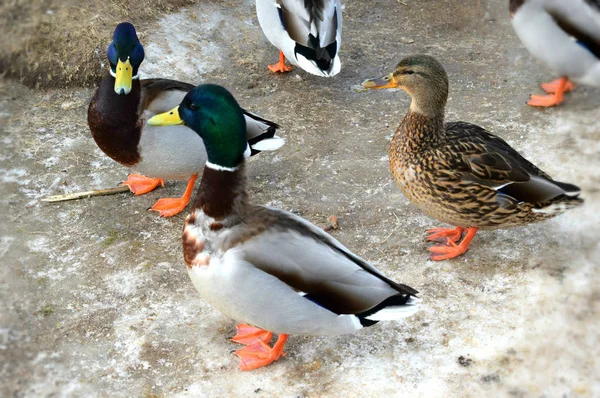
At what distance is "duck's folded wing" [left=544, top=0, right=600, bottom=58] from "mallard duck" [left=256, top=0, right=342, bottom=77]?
68.0 inches

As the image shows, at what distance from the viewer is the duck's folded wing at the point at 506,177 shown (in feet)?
13.2

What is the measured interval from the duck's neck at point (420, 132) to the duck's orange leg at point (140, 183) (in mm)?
1829

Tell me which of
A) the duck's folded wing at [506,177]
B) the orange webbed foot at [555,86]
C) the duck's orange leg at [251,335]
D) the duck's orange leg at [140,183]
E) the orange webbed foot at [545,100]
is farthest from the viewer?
the orange webbed foot at [555,86]

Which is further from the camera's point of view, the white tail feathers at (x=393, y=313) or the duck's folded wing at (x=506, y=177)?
the duck's folded wing at (x=506, y=177)

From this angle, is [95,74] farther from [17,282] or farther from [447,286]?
[447,286]

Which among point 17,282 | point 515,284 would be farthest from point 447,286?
point 17,282

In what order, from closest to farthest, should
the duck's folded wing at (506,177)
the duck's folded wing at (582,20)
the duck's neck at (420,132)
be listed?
1. the duck's folded wing at (506,177)
2. the duck's neck at (420,132)
3. the duck's folded wing at (582,20)

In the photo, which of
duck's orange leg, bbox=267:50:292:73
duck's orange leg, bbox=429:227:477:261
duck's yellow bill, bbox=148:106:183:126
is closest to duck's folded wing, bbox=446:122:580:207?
duck's orange leg, bbox=429:227:477:261

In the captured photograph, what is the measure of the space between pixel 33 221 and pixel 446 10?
4.41 m

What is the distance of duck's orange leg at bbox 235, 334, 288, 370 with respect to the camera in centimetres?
366

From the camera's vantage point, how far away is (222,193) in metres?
3.56

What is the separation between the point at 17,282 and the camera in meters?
4.29

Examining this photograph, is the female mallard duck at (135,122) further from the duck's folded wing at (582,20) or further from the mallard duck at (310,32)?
the duck's folded wing at (582,20)

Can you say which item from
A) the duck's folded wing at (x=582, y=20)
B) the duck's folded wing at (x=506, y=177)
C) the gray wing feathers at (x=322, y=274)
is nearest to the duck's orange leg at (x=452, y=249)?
the duck's folded wing at (x=506, y=177)
